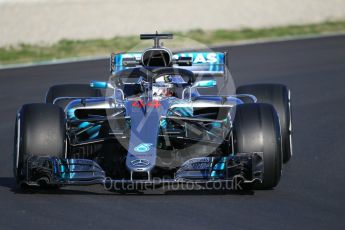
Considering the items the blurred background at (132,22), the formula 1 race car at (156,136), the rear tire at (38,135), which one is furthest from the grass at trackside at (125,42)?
the rear tire at (38,135)

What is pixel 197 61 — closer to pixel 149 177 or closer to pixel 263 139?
pixel 263 139

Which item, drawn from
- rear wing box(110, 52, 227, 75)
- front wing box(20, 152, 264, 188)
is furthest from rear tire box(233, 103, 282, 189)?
rear wing box(110, 52, 227, 75)

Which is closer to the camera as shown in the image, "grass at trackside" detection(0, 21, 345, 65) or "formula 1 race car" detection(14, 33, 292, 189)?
"formula 1 race car" detection(14, 33, 292, 189)

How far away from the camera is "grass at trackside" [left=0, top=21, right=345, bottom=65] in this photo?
24391mm

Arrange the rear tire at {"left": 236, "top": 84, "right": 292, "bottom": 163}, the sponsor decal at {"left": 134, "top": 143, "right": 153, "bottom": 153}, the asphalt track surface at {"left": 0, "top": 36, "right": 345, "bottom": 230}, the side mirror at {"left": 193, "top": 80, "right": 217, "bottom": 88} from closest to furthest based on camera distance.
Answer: the asphalt track surface at {"left": 0, "top": 36, "right": 345, "bottom": 230}, the sponsor decal at {"left": 134, "top": 143, "right": 153, "bottom": 153}, the side mirror at {"left": 193, "top": 80, "right": 217, "bottom": 88}, the rear tire at {"left": 236, "top": 84, "right": 292, "bottom": 163}

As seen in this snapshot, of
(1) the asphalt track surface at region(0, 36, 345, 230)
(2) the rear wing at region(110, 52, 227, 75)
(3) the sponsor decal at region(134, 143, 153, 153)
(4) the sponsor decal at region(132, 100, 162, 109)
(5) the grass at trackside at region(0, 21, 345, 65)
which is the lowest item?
(1) the asphalt track surface at region(0, 36, 345, 230)

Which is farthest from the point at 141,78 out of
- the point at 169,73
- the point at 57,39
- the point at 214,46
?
the point at 57,39

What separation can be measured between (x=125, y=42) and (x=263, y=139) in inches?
711

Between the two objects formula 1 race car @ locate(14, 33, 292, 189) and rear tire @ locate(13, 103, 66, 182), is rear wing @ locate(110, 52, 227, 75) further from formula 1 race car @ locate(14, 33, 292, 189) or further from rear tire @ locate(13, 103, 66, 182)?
rear tire @ locate(13, 103, 66, 182)

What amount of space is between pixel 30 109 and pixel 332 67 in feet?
42.3

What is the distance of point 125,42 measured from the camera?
88.3ft

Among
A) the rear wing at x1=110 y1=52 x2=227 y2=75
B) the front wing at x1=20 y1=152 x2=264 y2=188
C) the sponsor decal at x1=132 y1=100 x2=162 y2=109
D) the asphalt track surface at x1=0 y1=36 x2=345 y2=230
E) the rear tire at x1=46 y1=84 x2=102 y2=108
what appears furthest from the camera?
the rear wing at x1=110 y1=52 x2=227 y2=75

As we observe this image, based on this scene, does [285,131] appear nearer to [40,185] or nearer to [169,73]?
[169,73]

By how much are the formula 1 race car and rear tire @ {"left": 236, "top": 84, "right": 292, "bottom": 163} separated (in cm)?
1
